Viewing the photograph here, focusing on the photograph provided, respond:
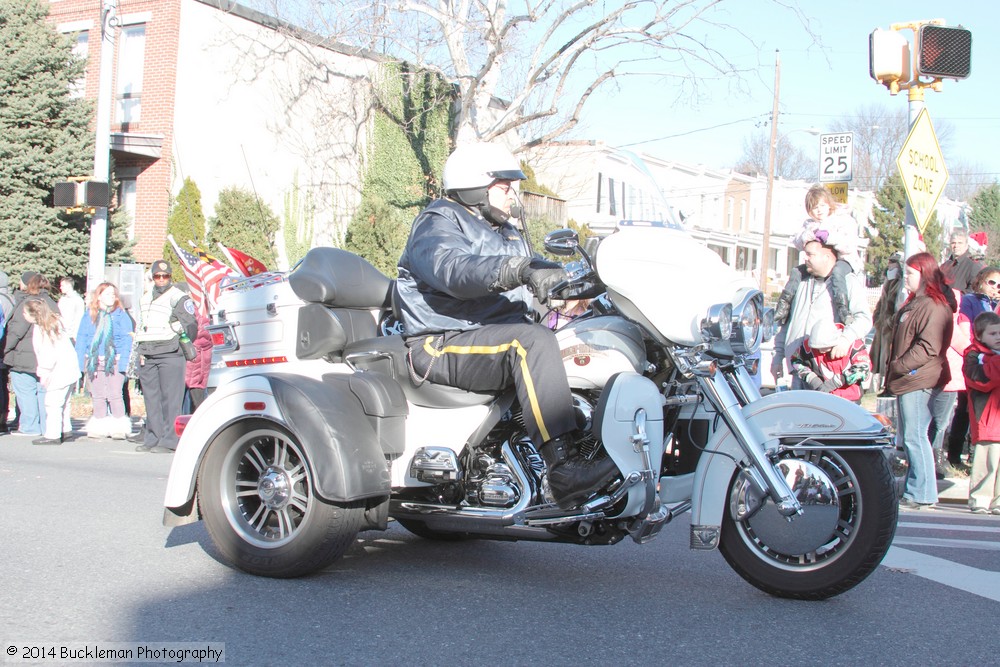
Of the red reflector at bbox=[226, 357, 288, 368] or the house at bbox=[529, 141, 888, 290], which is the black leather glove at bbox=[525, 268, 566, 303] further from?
the red reflector at bbox=[226, 357, 288, 368]

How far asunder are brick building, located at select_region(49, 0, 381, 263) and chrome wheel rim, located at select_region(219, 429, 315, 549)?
2340cm

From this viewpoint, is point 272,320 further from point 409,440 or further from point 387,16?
point 387,16

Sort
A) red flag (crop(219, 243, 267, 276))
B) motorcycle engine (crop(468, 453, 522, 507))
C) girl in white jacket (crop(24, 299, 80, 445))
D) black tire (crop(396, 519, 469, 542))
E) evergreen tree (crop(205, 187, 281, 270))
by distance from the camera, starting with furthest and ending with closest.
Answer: evergreen tree (crop(205, 187, 281, 270)) → girl in white jacket (crop(24, 299, 80, 445)) → red flag (crop(219, 243, 267, 276)) → black tire (crop(396, 519, 469, 542)) → motorcycle engine (crop(468, 453, 522, 507))

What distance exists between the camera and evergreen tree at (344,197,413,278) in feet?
94.6

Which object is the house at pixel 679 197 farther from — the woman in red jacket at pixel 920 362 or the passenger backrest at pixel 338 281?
the passenger backrest at pixel 338 281

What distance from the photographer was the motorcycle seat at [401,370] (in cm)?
472

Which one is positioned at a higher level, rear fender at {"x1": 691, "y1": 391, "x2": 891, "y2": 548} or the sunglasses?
the sunglasses

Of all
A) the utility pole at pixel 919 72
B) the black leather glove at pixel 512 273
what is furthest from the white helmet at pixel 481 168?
the utility pole at pixel 919 72

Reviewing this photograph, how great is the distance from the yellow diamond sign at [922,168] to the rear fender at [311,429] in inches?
232

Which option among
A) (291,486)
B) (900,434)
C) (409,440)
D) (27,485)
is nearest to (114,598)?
(291,486)

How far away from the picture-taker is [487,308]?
4969 millimetres

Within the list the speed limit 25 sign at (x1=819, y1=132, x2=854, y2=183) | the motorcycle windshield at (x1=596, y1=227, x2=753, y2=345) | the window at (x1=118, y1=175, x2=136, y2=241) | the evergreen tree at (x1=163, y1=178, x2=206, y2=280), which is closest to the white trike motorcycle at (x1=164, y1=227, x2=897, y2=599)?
the motorcycle windshield at (x1=596, y1=227, x2=753, y2=345)

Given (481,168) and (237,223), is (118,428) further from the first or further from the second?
(237,223)

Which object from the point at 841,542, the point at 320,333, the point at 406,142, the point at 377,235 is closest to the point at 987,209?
the point at 406,142
